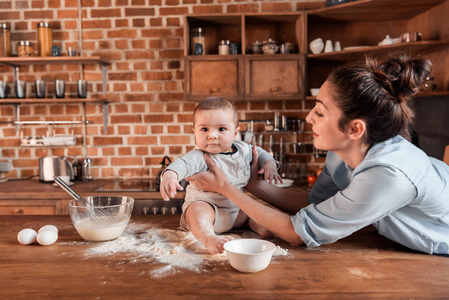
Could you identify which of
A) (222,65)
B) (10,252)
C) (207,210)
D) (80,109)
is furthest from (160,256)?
(80,109)

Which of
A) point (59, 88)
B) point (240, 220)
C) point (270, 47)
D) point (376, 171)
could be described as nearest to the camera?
point (376, 171)

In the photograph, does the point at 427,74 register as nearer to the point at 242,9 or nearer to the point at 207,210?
the point at 207,210

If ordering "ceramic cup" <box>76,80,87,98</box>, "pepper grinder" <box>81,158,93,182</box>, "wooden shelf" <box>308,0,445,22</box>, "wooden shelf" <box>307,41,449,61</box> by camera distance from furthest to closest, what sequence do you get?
1. "pepper grinder" <box>81,158,93,182</box>
2. "ceramic cup" <box>76,80,87,98</box>
3. "wooden shelf" <box>308,0,445,22</box>
4. "wooden shelf" <box>307,41,449,61</box>

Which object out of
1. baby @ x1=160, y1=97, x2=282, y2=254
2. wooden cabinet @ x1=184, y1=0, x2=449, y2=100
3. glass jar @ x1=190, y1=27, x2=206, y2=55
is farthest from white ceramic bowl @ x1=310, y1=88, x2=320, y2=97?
baby @ x1=160, y1=97, x2=282, y2=254

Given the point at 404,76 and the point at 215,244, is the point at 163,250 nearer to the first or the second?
the point at 215,244

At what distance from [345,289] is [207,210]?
64cm

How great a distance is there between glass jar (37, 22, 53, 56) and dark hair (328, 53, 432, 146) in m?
2.77

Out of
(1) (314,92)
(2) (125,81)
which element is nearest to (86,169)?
(2) (125,81)

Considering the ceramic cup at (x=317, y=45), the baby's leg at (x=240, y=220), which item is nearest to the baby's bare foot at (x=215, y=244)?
the baby's leg at (x=240, y=220)

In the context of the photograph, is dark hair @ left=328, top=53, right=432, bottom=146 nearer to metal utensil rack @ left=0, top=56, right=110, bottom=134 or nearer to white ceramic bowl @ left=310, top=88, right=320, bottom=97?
white ceramic bowl @ left=310, top=88, right=320, bottom=97

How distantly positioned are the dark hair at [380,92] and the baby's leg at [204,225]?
1.77ft

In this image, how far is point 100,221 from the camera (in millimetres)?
1365

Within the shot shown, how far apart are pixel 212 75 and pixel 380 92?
196 cm

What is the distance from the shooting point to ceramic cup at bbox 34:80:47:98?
3223 millimetres
